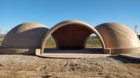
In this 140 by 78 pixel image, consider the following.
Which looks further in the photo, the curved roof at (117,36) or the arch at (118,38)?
the curved roof at (117,36)

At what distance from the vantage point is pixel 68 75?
485 inches

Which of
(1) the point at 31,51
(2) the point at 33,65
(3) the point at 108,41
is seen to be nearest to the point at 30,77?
(2) the point at 33,65

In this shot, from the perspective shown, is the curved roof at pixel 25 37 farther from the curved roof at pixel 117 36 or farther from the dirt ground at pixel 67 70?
the curved roof at pixel 117 36

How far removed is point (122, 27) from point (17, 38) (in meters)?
12.7

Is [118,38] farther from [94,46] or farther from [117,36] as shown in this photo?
[94,46]

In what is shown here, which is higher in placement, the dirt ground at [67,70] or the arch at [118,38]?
the arch at [118,38]

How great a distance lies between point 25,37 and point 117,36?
10658 millimetres

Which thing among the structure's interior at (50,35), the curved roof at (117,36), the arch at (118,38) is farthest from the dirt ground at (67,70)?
the curved roof at (117,36)

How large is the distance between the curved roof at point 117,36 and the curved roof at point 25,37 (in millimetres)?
7496

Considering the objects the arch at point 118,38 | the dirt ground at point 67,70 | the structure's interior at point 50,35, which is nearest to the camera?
the dirt ground at point 67,70

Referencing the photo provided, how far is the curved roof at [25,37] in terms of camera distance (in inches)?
878

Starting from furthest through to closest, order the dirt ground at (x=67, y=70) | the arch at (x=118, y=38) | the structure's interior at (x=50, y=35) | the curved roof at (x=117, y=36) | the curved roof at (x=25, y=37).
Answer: the curved roof at (x=117, y=36) → the curved roof at (x=25, y=37) → the arch at (x=118, y=38) → the structure's interior at (x=50, y=35) → the dirt ground at (x=67, y=70)

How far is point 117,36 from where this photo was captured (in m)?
23.1

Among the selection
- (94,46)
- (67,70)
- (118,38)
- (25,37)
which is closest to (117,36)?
(118,38)
